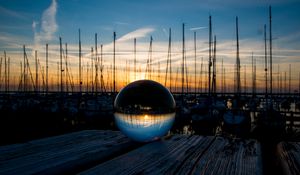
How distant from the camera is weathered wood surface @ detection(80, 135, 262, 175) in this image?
86.6 inches

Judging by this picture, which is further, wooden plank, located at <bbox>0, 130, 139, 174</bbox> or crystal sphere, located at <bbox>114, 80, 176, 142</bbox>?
crystal sphere, located at <bbox>114, 80, 176, 142</bbox>

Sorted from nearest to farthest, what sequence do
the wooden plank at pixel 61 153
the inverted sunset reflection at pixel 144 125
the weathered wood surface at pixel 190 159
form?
1. the weathered wood surface at pixel 190 159
2. the wooden plank at pixel 61 153
3. the inverted sunset reflection at pixel 144 125

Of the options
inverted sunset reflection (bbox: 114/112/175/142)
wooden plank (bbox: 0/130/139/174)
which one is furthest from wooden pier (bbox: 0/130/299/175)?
inverted sunset reflection (bbox: 114/112/175/142)

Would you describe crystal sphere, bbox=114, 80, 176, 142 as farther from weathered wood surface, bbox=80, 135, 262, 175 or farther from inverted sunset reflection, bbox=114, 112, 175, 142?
weathered wood surface, bbox=80, 135, 262, 175

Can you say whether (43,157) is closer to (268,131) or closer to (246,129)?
(268,131)

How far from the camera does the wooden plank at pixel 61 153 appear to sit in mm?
2350

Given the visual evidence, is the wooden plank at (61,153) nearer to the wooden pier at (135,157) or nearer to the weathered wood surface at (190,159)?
the wooden pier at (135,157)

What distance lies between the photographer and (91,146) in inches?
129

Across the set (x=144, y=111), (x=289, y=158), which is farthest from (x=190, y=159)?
(x=289, y=158)

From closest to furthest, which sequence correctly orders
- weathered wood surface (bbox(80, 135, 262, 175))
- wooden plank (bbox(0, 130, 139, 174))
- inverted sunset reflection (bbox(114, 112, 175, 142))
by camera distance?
weathered wood surface (bbox(80, 135, 262, 175)) → wooden plank (bbox(0, 130, 139, 174)) → inverted sunset reflection (bbox(114, 112, 175, 142))

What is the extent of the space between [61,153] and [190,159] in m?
1.55

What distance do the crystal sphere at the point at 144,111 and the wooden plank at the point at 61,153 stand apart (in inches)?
11.3

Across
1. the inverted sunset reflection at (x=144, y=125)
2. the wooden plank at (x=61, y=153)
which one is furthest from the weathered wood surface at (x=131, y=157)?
the inverted sunset reflection at (x=144, y=125)

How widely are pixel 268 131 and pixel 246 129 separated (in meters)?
2.74
